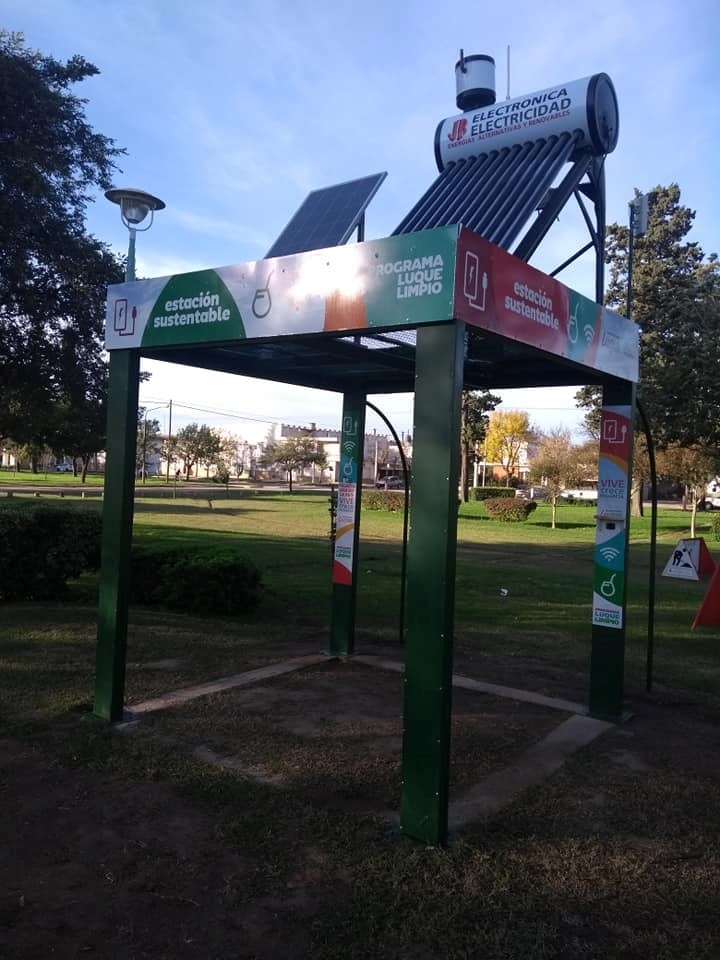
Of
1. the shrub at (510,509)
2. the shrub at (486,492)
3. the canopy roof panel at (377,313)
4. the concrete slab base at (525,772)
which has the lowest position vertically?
the concrete slab base at (525,772)

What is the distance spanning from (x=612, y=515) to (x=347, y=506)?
8.70 feet

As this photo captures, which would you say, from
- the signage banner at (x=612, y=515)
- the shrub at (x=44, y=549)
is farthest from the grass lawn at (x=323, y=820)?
the shrub at (x=44, y=549)

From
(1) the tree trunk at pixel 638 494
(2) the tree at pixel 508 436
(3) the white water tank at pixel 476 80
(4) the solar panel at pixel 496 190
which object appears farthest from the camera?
(2) the tree at pixel 508 436

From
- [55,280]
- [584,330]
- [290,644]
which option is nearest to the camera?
[584,330]

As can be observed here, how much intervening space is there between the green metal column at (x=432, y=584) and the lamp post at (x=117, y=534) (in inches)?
95.3

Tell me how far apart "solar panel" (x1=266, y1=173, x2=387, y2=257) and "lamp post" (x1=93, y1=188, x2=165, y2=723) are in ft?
4.57

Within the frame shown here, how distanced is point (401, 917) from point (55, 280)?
10680 mm

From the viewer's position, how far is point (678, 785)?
4383 millimetres

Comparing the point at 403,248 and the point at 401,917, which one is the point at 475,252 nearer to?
the point at 403,248

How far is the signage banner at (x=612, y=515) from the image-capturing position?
220 inches

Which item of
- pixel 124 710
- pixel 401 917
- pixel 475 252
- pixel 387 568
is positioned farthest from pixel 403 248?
pixel 387 568

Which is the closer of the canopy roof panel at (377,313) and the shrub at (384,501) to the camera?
the canopy roof panel at (377,313)

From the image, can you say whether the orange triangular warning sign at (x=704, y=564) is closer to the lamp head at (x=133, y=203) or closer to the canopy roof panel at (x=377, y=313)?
the canopy roof panel at (x=377, y=313)

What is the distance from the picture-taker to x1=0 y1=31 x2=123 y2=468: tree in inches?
404
